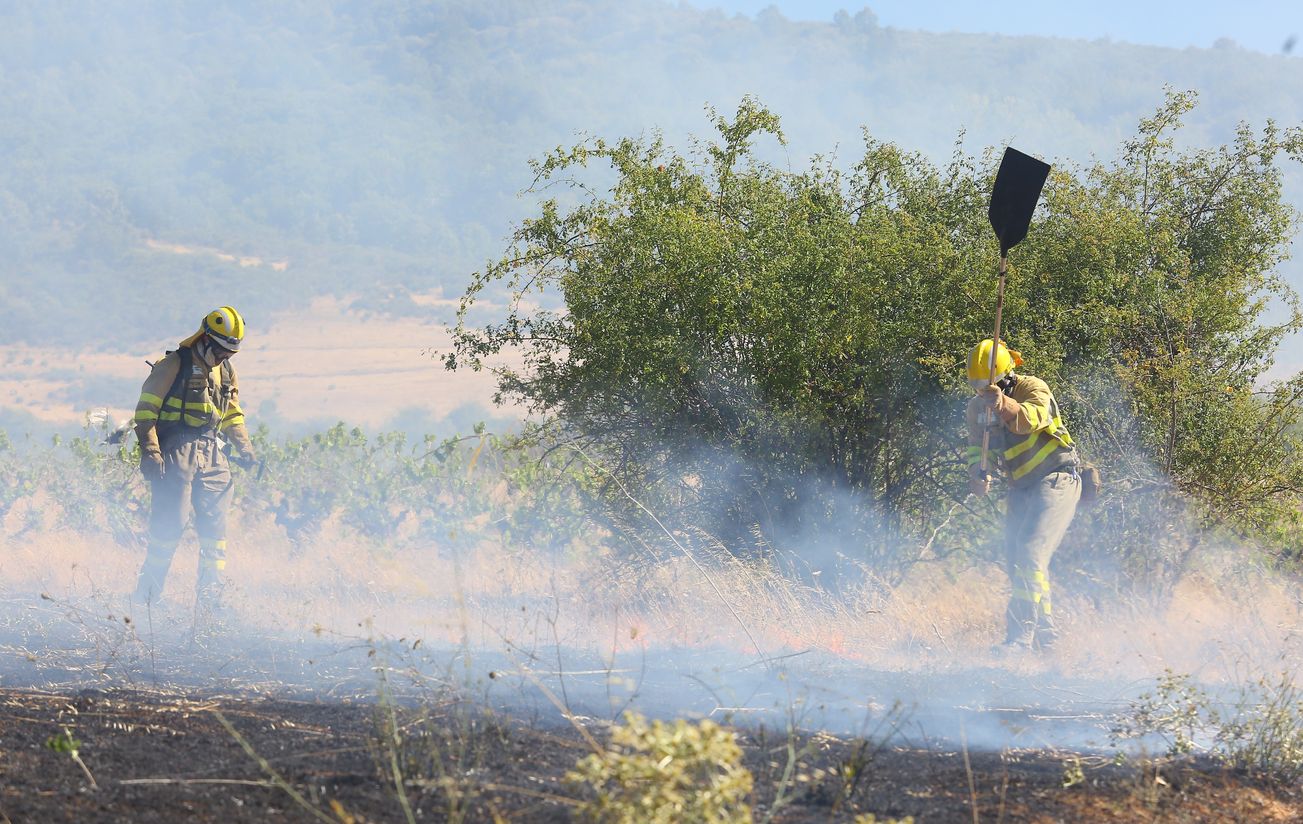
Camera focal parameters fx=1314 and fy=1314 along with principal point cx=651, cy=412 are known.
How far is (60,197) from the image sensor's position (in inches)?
2186

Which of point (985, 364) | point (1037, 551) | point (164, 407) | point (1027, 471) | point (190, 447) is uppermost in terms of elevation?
point (985, 364)

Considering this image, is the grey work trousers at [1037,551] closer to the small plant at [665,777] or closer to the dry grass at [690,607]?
the dry grass at [690,607]

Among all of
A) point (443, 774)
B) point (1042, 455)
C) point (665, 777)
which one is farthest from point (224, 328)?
point (665, 777)

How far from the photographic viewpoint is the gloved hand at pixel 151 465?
825cm

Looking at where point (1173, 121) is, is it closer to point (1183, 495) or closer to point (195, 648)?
point (1183, 495)

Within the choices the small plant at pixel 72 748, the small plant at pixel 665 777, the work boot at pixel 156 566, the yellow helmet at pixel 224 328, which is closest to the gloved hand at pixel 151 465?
the work boot at pixel 156 566

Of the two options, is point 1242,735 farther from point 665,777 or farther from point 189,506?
point 189,506

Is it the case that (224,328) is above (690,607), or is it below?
above

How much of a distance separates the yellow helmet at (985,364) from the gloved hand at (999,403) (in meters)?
0.06

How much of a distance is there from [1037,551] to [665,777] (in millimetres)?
5035

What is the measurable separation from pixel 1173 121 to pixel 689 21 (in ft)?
371

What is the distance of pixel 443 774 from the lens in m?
4.08

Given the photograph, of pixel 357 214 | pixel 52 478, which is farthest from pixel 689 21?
pixel 52 478

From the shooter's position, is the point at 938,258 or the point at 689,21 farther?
the point at 689,21
